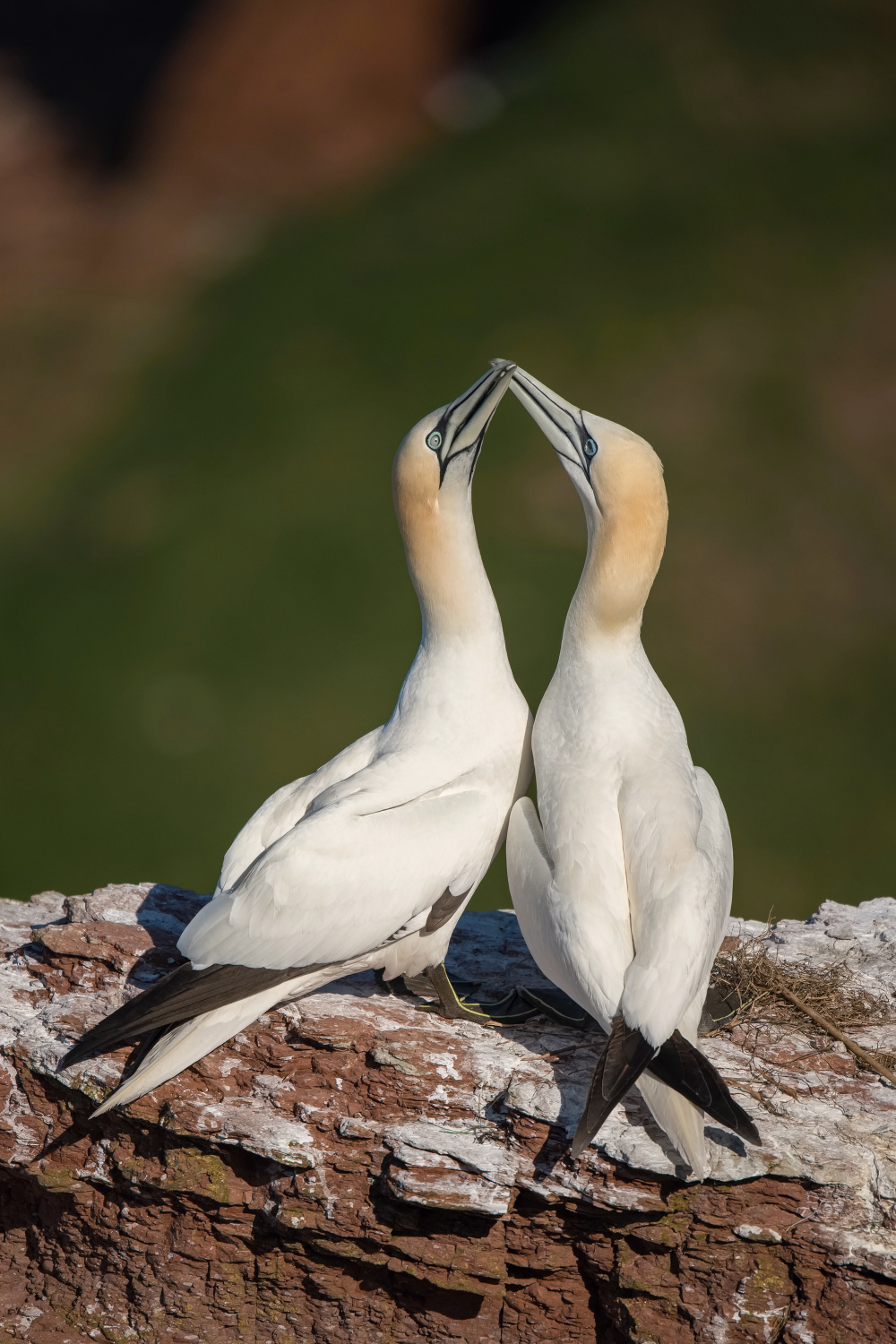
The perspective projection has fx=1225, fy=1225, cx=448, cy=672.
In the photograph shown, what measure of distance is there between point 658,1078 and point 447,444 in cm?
235

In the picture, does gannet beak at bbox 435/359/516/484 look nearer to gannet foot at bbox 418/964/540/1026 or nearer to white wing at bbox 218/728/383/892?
white wing at bbox 218/728/383/892

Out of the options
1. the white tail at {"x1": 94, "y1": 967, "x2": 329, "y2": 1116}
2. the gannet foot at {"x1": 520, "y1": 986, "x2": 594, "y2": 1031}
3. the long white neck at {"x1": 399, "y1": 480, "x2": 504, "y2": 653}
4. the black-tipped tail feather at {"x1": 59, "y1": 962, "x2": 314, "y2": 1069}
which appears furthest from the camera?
the long white neck at {"x1": 399, "y1": 480, "x2": 504, "y2": 653}

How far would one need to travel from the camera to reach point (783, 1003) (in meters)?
4.53

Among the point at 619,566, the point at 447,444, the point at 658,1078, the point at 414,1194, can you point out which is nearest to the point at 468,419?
the point at 447,444

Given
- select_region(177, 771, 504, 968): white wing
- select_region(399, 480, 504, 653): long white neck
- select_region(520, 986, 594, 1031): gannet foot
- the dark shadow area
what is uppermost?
the dark shadow area

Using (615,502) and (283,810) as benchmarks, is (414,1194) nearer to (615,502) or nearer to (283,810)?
(283,810)

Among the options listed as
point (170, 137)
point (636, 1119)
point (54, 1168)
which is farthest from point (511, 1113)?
point (170, 137)

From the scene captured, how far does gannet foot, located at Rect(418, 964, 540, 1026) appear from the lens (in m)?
4.41

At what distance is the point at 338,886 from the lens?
13.3 feet

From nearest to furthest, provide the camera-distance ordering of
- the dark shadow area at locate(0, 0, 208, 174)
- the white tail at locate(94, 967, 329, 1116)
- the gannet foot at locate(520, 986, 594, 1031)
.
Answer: the white tail at locate(94, 967, 329, 1116)
the gannet foot at locate(520, 986, 594, 1031)
the dark shadow area at locate(0, 0, 208, 174)

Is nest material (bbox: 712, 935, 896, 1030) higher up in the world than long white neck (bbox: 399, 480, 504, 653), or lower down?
lower down

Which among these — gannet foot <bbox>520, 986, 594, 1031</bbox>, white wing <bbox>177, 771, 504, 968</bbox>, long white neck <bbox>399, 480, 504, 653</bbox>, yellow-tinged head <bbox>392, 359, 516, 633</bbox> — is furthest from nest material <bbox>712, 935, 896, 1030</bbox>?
yellow-tinged head <bbox>392, 359, 516, 633</bbox>

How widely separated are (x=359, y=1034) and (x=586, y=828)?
1.05m

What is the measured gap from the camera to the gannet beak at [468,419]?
4.55 meters
